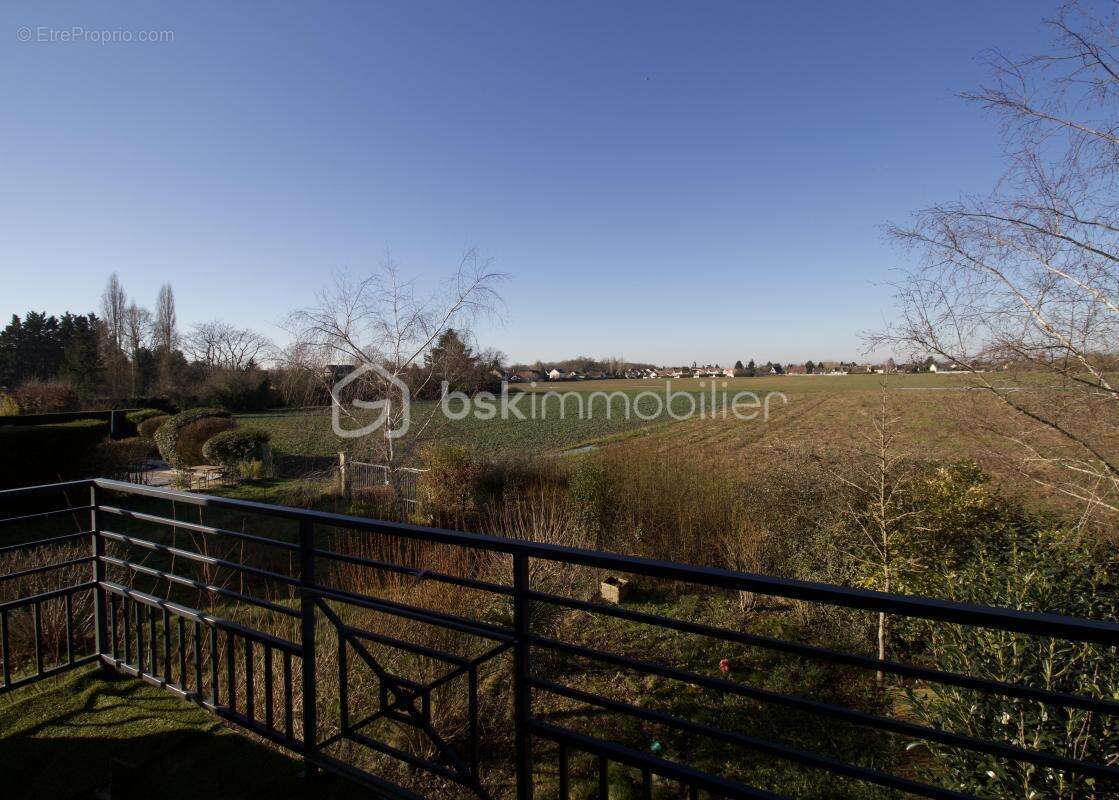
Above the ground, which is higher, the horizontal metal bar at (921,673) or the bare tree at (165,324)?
the bare tree at (165,324)

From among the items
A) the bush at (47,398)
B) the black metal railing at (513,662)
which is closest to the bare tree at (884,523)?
the black metal railing at (513,662)

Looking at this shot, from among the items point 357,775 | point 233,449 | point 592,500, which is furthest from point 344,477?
point 357,775

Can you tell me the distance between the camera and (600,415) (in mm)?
31203

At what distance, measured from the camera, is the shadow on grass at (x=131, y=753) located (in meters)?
2.06

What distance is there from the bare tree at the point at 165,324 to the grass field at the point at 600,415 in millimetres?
13286

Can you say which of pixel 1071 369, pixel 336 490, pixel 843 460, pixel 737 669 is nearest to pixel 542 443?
pixel 336 490

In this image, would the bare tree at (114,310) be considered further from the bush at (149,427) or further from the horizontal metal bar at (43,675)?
the horizontal metal bar at (43,675)

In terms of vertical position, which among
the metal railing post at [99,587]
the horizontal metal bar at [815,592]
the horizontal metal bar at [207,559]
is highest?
the horizontal metal bar at [815,592]

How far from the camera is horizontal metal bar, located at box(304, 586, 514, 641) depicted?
1.65m

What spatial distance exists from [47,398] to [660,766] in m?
29.0

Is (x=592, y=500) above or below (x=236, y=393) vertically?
below

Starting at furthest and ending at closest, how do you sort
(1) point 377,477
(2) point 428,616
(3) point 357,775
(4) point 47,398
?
(4) point 47,398, (1) point 377,477, (3) point 357,775, (2) point 428,616

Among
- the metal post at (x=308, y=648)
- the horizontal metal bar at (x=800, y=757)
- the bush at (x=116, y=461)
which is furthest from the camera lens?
the bush at (x=116, y=461)

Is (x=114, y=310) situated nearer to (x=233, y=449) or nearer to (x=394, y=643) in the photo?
(x=233, y=449)
